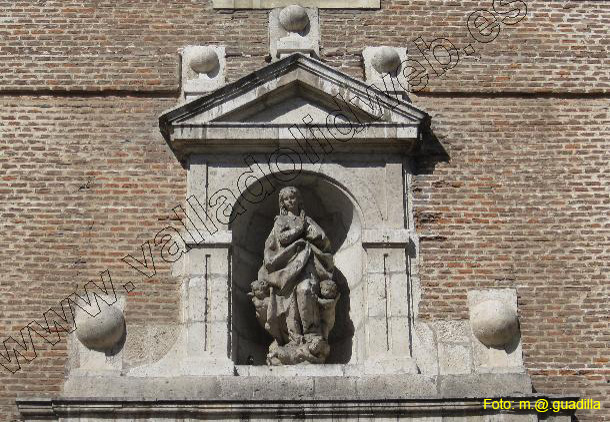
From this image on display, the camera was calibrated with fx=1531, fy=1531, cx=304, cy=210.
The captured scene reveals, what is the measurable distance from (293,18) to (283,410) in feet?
11.8

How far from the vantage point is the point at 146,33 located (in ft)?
43.5

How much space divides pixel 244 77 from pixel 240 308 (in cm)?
194

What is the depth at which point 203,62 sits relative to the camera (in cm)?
1298

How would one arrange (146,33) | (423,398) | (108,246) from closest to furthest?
(423,398)
(108,246)
(146,33)

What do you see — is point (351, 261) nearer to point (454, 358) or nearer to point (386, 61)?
point (454, 358)

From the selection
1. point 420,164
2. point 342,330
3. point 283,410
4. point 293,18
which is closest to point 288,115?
point 293,18

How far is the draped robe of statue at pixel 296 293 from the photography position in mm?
11969

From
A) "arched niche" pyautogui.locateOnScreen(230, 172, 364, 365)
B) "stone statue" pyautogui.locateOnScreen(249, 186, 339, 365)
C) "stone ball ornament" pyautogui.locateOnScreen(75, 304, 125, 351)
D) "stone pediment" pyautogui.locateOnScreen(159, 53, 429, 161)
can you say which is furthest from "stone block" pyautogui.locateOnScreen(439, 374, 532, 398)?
"stone ball ornament" pyautogui.locateOnScreen(75, 304, 125, 351)

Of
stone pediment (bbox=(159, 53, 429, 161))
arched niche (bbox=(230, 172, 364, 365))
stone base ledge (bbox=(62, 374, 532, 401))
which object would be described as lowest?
stone base ledge (bbox=(62, 374, 532, 401))

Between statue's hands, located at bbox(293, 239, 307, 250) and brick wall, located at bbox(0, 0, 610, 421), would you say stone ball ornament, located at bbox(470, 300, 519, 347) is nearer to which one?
brick wall, located at bbox(0, 0, 610, 421)

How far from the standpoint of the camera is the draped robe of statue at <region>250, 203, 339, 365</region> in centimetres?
1197

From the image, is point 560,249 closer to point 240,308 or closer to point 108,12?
point 240,308

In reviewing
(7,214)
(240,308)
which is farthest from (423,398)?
(7,214)

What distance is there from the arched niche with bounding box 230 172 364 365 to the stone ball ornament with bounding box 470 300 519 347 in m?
0.94
